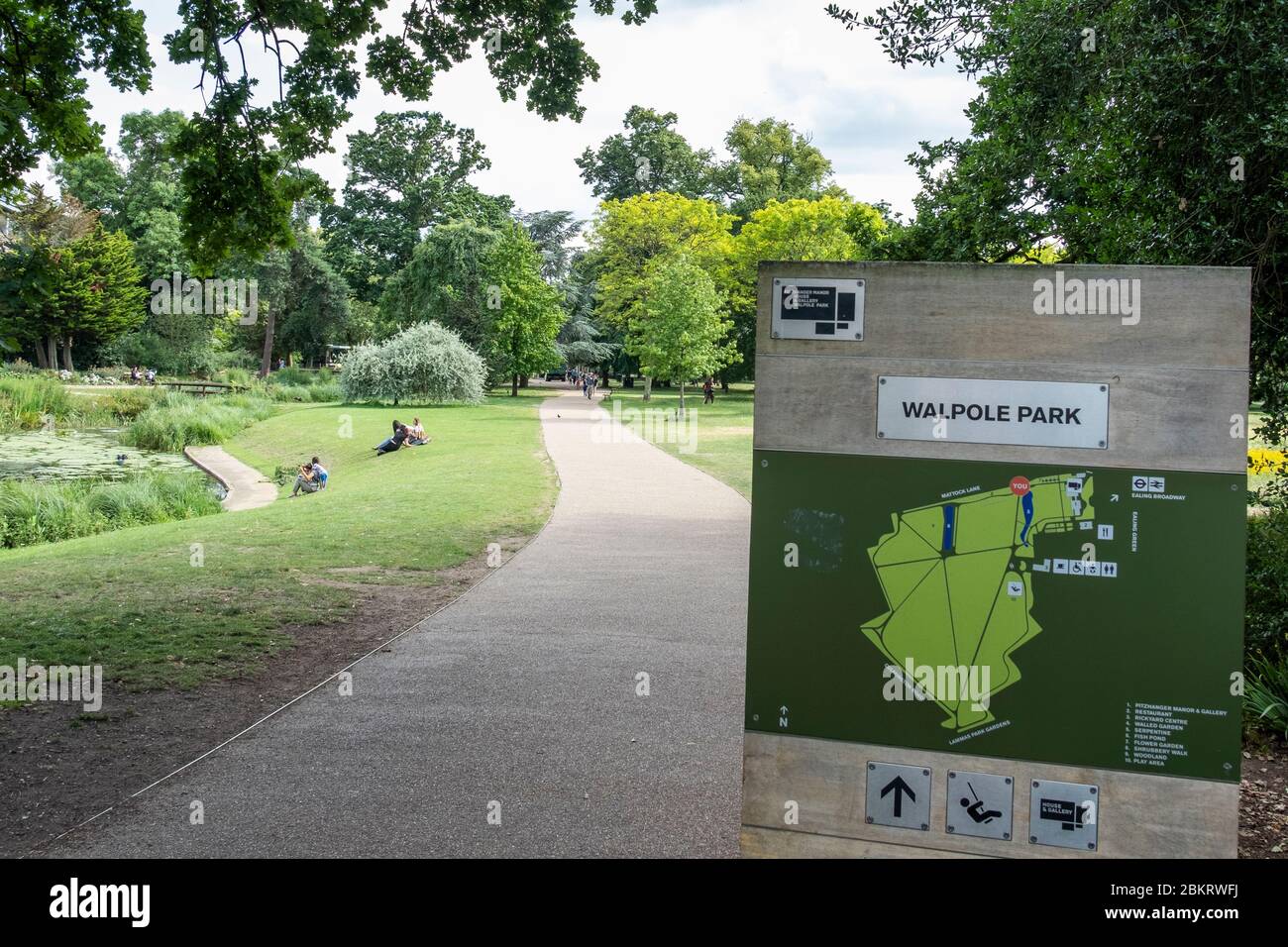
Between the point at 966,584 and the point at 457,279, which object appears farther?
the point at 457,279

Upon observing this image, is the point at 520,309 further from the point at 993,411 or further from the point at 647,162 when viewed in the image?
the point at 993,411

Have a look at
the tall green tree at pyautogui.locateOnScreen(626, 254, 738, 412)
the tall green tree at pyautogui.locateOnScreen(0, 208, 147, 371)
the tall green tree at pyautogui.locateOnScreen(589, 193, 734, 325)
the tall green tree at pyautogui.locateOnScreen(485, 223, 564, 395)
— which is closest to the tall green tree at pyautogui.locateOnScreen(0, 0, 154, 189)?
the tall green tree at pyautogui.locateOnScreen(626, 254, 738, 412)

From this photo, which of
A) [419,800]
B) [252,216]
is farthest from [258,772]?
[252,216]

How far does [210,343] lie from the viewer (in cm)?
6594

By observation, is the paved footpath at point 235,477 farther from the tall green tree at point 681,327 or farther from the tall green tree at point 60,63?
the tall green tree at point 681,327

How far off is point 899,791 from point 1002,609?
77cm

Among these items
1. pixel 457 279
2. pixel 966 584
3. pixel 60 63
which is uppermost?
pixel 457 279

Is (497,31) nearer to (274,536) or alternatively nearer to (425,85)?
(425,85)

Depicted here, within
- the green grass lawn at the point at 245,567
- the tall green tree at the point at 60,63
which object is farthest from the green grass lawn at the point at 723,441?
the tall green tree at the point at 60,63

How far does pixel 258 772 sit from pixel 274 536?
9.33 metres

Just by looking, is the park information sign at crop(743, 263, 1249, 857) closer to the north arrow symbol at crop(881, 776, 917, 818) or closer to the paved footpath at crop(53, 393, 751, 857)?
the north arrow symbol at crop(881, 776, 917, 818)

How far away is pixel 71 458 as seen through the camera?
28.5 meters

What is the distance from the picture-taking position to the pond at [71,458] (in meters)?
25.7

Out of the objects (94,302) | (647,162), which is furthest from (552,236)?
(94,302)
